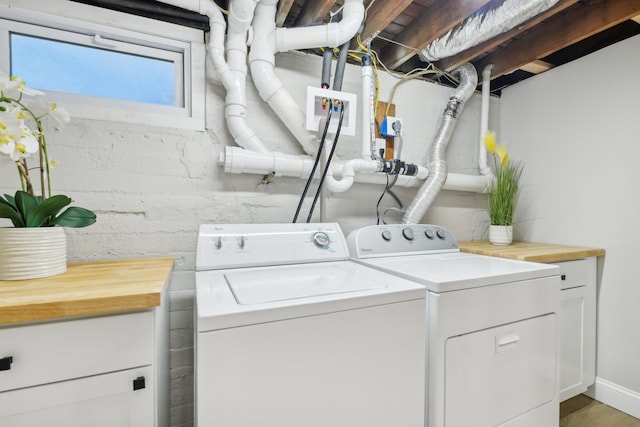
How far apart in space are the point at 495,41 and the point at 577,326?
70.1 inches

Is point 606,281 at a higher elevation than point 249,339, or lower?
lower

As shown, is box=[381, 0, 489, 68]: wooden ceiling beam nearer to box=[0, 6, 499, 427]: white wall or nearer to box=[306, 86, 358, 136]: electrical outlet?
box=[0, 6, 499, 427]: white wall

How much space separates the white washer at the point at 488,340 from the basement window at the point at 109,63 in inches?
48.9

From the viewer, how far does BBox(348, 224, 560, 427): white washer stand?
1.02 meters

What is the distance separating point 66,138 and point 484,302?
6.02ft

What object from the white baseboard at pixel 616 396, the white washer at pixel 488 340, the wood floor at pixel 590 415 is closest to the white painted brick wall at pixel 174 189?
the white washer at pixel 488 340

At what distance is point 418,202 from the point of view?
6.19ft

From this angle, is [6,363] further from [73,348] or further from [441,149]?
[441,149]

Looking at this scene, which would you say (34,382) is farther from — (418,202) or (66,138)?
(418,202)

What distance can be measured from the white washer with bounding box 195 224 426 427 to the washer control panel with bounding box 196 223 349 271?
12 cm

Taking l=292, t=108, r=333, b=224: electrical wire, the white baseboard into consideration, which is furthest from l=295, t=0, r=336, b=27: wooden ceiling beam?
the white baseboard

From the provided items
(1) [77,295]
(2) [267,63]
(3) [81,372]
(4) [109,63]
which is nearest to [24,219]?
(1) [77,295]

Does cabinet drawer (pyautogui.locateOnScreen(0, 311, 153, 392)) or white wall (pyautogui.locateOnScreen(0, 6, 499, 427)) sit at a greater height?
white wall (pyautogui.locateOnScreen(0, 6, 499, 427))

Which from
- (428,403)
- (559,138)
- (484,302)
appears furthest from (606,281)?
(428,403)
